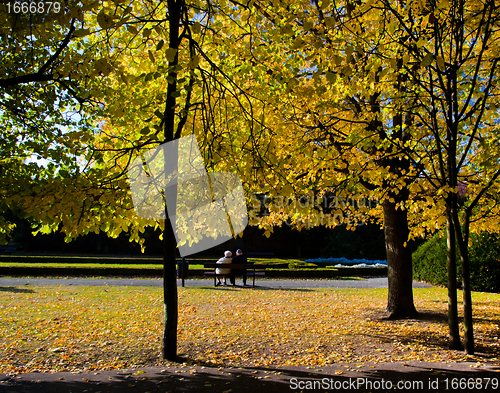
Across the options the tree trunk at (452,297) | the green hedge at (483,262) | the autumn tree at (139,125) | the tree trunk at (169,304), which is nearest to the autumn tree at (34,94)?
the autumn tree at (139,125)

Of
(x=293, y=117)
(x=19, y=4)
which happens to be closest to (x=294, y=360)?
(x=293, y=117)

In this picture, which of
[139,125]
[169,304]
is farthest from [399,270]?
[139,125]

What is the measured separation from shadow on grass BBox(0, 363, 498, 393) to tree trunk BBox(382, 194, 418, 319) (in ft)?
10.2

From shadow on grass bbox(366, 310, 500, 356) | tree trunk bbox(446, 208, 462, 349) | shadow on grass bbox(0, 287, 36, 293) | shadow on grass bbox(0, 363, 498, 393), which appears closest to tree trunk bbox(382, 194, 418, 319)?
shadow on grass bbox(366, 310, 500, 356)

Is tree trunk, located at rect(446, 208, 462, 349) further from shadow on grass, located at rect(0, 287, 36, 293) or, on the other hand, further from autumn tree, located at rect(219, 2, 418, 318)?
shadow on grass, located at rect(0, 287, 36, 293)

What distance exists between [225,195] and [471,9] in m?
4.88

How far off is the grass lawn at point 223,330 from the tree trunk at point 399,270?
0.30 m

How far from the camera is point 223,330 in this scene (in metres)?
6.34

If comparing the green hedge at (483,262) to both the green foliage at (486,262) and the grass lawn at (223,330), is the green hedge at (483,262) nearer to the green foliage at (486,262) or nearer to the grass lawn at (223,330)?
the green foliage at (486,262)

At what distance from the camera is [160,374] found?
4152 millimetres

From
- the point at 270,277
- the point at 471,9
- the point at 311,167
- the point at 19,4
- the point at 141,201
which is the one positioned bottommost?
the point at 270,277

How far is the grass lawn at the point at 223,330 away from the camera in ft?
15.9

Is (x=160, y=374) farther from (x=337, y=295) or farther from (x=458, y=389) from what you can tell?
(x=337, y=295)

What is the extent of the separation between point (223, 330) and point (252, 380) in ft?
7.92
